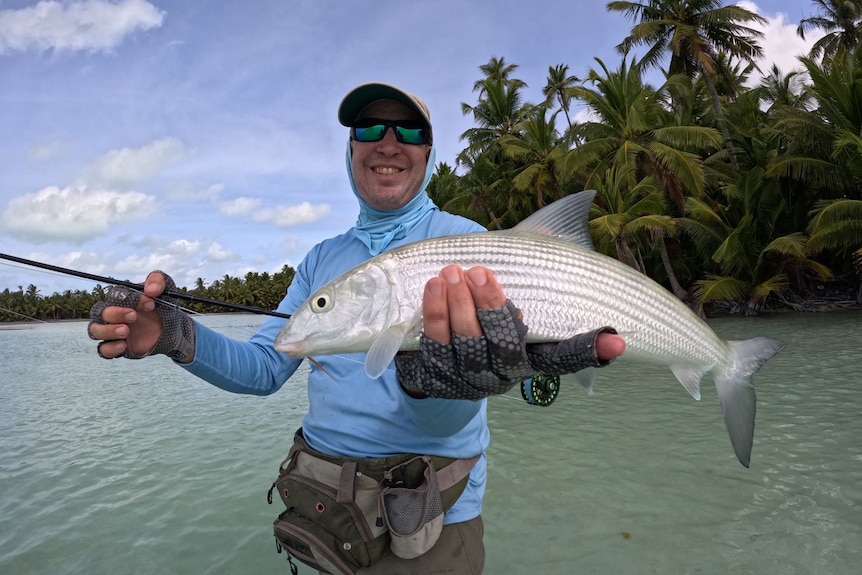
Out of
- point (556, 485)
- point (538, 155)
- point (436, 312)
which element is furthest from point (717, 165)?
point (436, 312)

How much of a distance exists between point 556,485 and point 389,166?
4613mm

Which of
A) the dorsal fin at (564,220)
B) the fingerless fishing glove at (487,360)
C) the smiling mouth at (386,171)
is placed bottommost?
the fingerless fishing glove at (487,360)

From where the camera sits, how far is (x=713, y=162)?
26641 millimetres

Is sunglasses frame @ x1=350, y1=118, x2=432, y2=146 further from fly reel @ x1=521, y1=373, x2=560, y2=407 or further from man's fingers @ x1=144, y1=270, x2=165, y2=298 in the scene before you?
fly reel @ x1=521, y1=373, x2=560, y2=407

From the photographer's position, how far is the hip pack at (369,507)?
2031mm

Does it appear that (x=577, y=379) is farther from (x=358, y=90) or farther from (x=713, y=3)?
(x=713, y=3)

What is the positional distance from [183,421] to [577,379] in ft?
33.6

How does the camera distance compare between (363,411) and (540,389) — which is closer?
(363,411)

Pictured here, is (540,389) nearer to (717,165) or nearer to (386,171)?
(386,171)

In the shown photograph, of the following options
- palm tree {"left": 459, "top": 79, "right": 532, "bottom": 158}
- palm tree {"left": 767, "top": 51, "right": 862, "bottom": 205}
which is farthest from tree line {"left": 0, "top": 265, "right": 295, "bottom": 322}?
palm tree {"left": 767, "top": 51, "right": 862, "bottom": 205}

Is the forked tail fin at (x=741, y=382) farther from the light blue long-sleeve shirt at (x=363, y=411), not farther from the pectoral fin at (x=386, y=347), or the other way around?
the pectoral fin at (x=386, y=347)

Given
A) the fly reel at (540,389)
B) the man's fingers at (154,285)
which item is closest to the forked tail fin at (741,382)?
the fly reel at (540,389)

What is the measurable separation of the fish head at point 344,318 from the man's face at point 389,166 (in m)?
0.59

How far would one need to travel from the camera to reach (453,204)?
39250 mm
